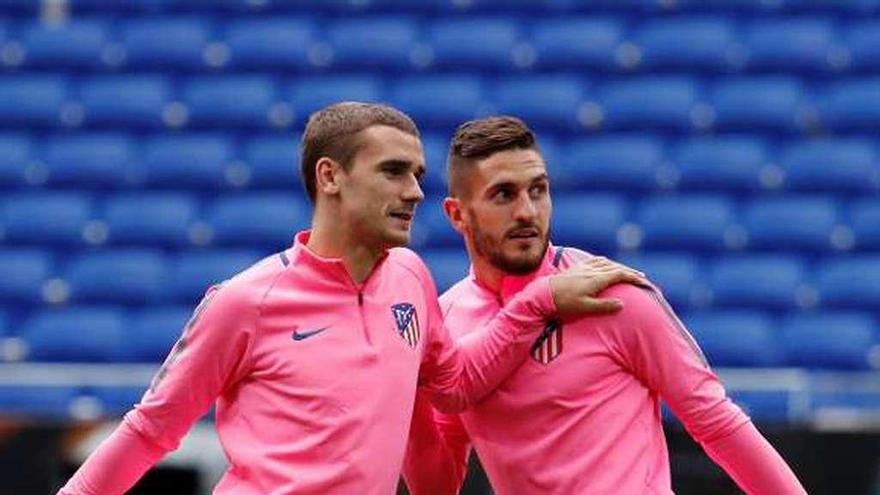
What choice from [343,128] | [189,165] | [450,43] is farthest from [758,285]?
[343,128]

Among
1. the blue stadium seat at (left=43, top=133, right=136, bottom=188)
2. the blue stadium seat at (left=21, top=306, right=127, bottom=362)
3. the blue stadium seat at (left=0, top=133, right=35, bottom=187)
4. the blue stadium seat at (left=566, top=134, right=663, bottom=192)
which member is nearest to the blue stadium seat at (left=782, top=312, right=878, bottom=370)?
the blue stadium seat at (left=566, top=134, right=663, bottom=192)

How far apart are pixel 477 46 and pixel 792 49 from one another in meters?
1.93

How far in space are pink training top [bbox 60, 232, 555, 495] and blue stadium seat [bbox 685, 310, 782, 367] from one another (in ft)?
17.9

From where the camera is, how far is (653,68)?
1049cm

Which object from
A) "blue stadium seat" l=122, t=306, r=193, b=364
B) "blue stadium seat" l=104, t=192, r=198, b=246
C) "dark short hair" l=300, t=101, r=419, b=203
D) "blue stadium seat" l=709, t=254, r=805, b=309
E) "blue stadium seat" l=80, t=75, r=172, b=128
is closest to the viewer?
"dark short hair" l=300, t=101, r=419, b=203

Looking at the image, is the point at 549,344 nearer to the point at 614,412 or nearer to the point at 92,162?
the point at 614,412

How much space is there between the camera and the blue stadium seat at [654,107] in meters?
10.1

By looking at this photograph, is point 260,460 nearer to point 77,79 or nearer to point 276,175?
point 276,175

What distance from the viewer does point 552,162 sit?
9906 mm

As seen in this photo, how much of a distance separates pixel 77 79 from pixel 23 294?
1.82 metres

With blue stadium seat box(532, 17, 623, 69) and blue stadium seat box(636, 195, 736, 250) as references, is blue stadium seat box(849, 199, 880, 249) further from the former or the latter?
blue stadium seat box(532, 17, 623, 69)

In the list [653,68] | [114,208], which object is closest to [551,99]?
[653,68]

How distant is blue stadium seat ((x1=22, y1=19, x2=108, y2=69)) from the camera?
10.8 metres

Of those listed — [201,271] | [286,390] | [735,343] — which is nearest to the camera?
[286,390]
